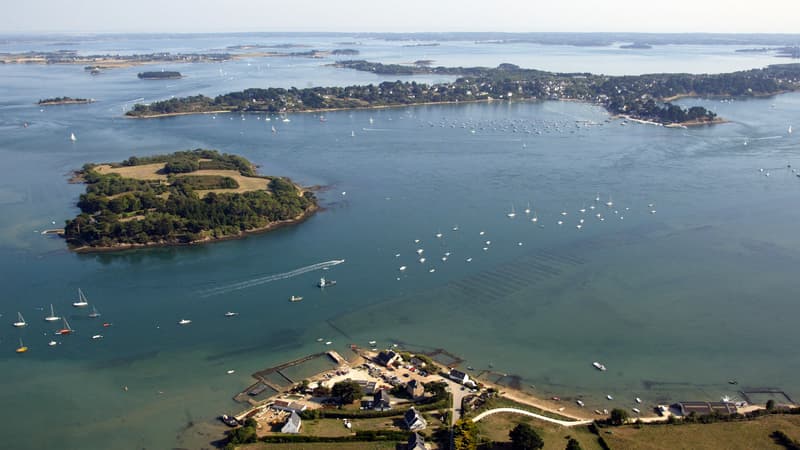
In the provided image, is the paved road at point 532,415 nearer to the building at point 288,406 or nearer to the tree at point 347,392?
the tree at point 347,392

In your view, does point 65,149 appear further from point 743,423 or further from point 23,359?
point 743,423

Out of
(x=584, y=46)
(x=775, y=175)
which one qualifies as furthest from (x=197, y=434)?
(x=584, y=46)

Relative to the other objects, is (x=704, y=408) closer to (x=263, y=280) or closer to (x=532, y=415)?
(x=532, y=415)

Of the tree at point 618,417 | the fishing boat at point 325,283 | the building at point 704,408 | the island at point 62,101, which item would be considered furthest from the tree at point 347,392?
the island at point 62,101

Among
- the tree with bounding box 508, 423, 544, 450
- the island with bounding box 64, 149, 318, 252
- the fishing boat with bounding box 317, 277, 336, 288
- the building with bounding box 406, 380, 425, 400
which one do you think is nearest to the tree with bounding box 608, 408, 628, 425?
the tree with bounding box 508, 423, 544, 450

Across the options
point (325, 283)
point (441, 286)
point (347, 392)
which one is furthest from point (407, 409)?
point (325, 283)
